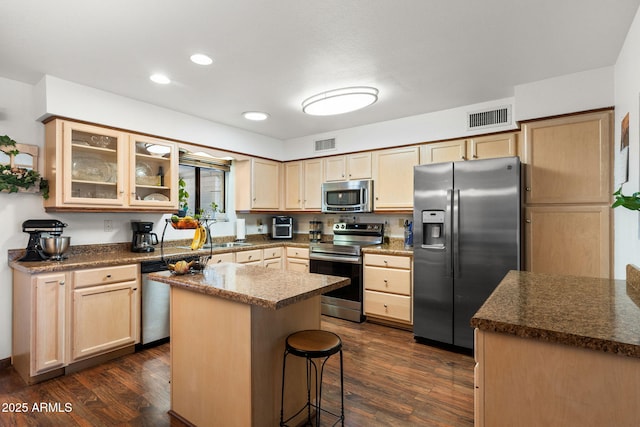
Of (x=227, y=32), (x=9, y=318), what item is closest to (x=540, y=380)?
(x=227, y=32)

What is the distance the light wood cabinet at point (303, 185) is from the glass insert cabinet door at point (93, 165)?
7.80 ft

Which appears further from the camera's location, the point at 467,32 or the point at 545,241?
the point at 545,241

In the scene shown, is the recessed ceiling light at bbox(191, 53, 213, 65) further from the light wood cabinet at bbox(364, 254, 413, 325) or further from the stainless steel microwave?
the light wood cabinet at bbox(364, 254, 413, 325)

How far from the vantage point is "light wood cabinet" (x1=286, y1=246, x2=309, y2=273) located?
4.50 m

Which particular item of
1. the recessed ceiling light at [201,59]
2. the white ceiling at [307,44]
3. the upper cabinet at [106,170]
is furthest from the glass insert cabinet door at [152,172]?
the recessed ceiling light at [201,59]

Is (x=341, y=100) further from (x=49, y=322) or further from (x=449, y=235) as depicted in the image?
(x=49, y=322)

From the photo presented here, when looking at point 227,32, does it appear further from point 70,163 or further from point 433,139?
point 433,139

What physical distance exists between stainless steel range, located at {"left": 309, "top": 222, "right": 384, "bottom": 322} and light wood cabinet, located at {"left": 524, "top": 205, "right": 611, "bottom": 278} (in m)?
1.78

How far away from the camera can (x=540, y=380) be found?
106 cm

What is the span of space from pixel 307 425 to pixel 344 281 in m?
0.92

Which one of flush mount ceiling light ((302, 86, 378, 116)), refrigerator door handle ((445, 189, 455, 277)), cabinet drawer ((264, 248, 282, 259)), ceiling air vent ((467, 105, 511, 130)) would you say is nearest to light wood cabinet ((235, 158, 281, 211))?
cabinet drawer ((264, 248, 282, 259))

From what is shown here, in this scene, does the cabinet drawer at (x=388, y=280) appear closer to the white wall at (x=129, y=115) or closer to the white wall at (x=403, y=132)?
the white wall at (x=403, y=132)

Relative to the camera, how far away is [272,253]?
4.55 meters

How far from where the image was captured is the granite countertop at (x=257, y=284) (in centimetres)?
158
